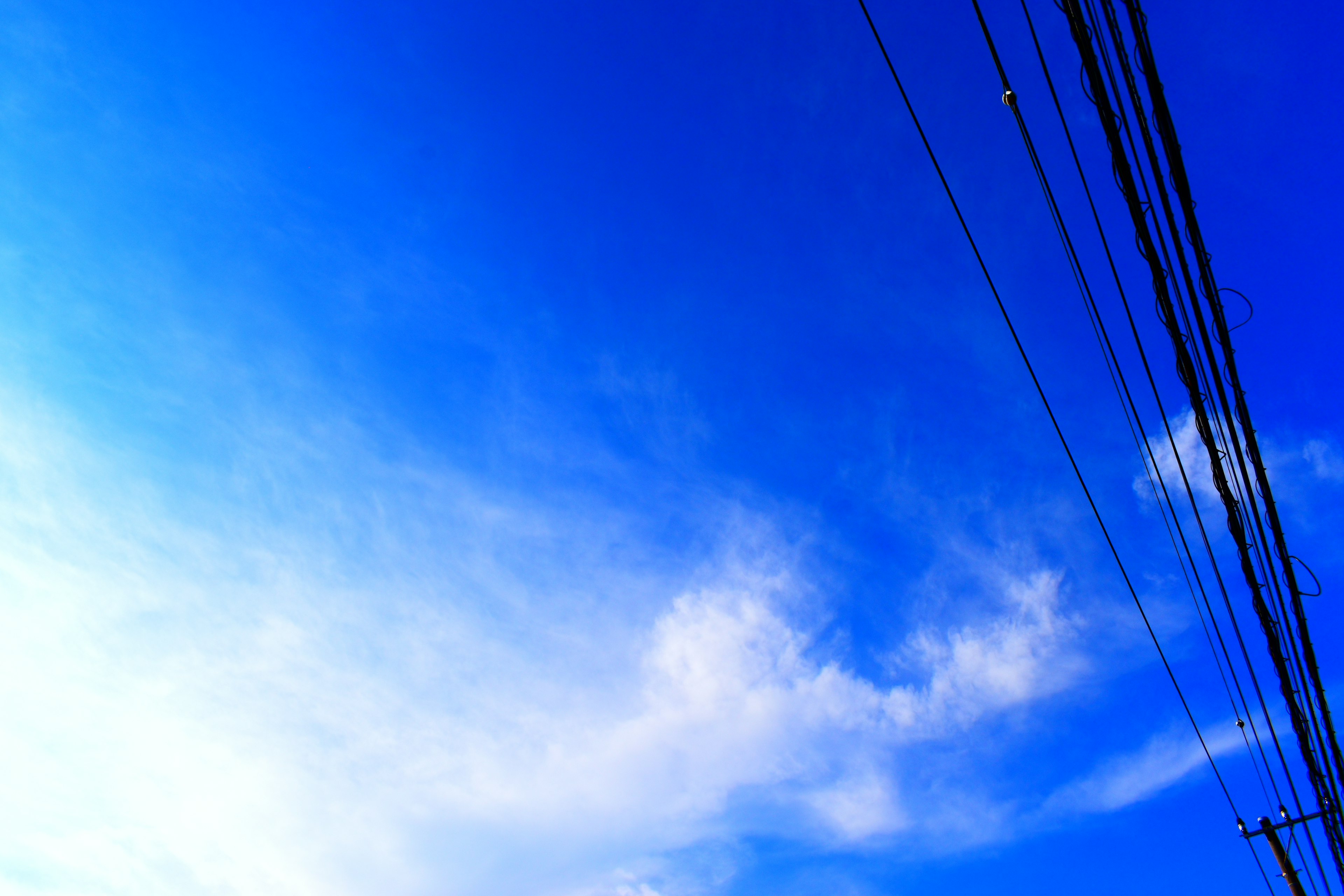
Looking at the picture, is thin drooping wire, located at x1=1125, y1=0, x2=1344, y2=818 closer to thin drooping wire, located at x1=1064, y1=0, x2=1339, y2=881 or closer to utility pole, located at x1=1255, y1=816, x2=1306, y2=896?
thin drooping wire, located at x1=1064, y1=0, x2=1339, y2=881

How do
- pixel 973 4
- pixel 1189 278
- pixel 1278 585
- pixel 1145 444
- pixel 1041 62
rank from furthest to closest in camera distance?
pixel 1278 585, pixel 1145 444, pixel 1189 278, pixel 1041 62, pixel 973 4

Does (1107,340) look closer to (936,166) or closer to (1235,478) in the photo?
(1235,478)

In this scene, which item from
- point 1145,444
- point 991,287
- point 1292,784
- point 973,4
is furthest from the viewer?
point 1292,784

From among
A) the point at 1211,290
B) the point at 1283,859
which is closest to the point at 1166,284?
the point at 1211,290

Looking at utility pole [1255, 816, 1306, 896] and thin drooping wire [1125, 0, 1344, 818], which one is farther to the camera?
utility pole [1255, 816, 1306, 896]

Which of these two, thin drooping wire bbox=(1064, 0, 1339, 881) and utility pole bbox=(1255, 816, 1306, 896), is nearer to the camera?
thin drooping wire bbox=(1064, 0, 1339, 881)

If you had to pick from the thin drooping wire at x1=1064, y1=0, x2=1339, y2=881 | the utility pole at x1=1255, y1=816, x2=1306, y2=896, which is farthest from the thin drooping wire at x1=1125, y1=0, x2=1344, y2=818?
the utility pole at x1=1255, y1=816, x2=1306, y2=896

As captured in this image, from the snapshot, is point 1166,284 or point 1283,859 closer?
point 1166,284

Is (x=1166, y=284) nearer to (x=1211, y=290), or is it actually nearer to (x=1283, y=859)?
(x=1211, y=290)

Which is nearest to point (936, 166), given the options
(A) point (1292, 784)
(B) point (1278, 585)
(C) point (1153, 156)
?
(C) point (1153, 156)

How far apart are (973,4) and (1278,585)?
765 centimetres

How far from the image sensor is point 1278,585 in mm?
7879

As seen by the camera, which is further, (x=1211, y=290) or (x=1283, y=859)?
(x=1283, y=859)

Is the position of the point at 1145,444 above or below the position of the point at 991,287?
below
